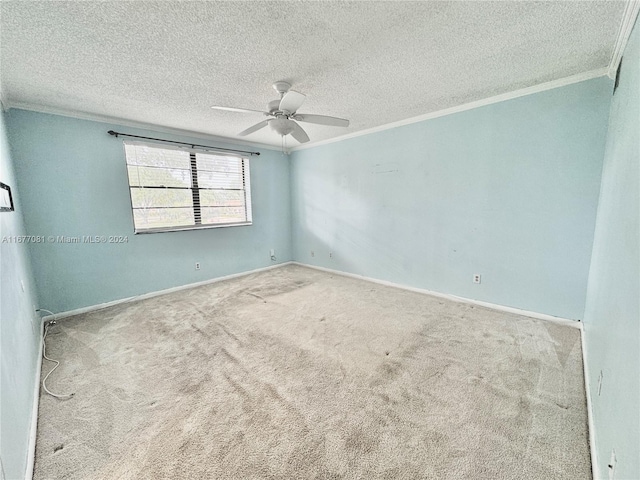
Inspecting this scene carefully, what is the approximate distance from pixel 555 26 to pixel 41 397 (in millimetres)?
4128

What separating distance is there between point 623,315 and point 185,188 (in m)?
4.40

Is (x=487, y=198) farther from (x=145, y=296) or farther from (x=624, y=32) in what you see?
(x=145, y=296)

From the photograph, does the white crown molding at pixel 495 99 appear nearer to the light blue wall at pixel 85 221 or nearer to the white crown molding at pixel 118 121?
the white crown molding at pixel 118 121

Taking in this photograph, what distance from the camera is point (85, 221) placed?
9.94 ft

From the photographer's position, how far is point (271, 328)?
259 centimetres

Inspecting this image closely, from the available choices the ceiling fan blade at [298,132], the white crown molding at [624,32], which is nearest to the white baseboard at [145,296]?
the ceiling fan blade at [298,132]

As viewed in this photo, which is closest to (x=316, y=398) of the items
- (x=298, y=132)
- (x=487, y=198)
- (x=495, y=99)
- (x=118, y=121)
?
(x=298, y=132)

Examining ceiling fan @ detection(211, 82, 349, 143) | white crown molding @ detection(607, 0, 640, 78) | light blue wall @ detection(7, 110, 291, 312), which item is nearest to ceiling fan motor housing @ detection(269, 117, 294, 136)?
ceiling fan @ detection(211, 82, 349, 143)

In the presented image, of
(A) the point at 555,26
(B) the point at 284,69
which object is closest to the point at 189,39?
(B) the point at 284,69

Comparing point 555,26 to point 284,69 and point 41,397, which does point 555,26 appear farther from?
point 41,397

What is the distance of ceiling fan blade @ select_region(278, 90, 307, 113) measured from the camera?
6.55 ft

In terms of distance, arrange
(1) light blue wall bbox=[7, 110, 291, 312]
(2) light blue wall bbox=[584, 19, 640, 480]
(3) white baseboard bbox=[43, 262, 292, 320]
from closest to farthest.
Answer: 1. (2) light blue wall bbox=[584, 19, 640, 480]
2. (1) light blue wall bbox=[7, 110, 291, 312]
3. (3) white baseboard bbox=[43, 262, 292, 320]

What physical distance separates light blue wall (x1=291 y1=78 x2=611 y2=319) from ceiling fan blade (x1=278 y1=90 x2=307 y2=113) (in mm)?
1907

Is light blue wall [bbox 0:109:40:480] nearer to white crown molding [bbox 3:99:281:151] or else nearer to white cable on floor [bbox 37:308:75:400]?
white cable on floor [bbox 37:308:75:400]
